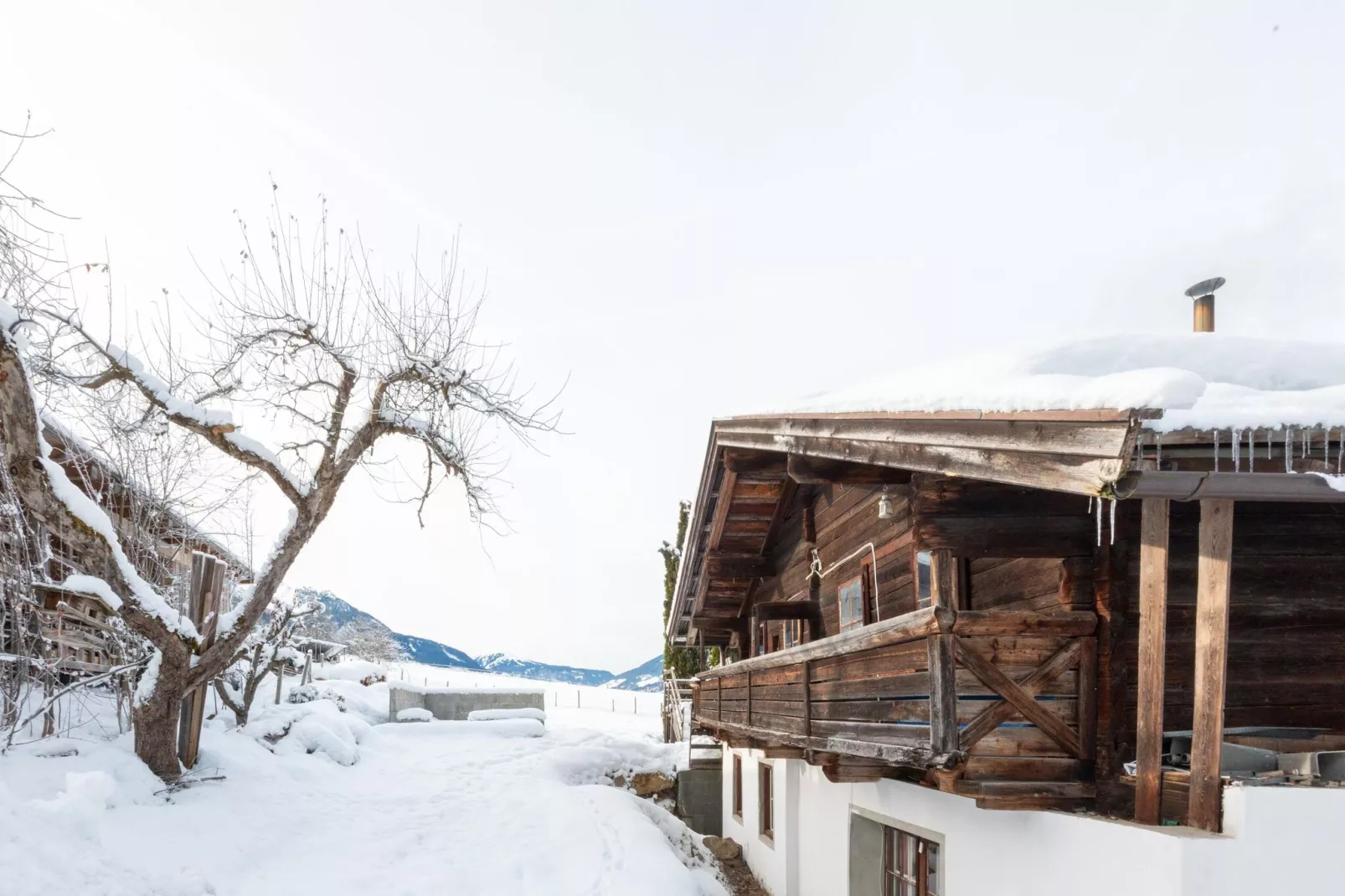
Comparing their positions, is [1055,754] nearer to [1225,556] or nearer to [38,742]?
[1225,556]

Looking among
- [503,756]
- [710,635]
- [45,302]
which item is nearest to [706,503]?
[710,635]

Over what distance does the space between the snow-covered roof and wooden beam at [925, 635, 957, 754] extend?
1.44 meters

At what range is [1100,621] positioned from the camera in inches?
201

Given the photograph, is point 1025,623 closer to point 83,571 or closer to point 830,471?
point 830,471

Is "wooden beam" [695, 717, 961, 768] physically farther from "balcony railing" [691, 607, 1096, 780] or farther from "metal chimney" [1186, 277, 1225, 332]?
"metal chimney" [1186, 277, 1225, 332]

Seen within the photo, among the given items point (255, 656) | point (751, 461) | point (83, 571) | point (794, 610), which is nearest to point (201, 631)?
point (83, 571)

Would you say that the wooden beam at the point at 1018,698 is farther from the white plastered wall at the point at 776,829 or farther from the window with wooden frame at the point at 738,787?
the window with wooden frame at the point at 738,787

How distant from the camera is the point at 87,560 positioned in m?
8.62

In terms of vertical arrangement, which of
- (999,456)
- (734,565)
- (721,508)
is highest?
(999,456)

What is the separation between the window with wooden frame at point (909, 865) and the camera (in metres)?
6.88

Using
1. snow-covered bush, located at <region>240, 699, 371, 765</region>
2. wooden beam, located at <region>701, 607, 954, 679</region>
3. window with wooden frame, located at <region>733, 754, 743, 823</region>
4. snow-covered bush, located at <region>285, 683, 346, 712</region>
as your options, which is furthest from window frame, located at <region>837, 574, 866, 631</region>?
snow-covered bush, located at <region>285, 683, 346, 712</region>

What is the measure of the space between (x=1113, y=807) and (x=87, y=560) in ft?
31.5

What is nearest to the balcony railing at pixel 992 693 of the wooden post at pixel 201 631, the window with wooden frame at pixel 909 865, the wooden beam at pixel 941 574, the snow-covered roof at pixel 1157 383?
the wooden beam at pixel 941 574

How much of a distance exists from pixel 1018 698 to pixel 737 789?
480 inches
